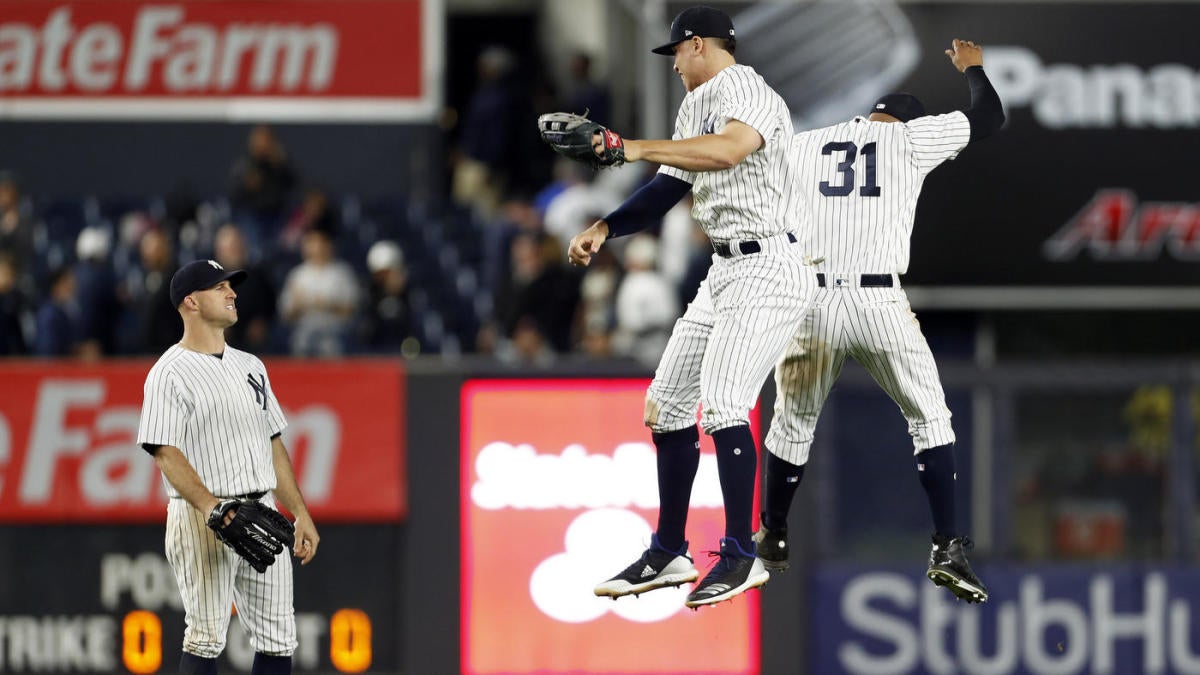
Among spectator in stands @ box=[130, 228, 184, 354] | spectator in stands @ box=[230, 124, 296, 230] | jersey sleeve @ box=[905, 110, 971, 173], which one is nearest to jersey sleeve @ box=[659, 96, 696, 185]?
jersey sleeve @ box=[905, 110, 971, 173]

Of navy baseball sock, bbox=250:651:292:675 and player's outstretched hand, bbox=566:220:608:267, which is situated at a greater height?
player's outstretched hand, bbox=566:220:608:267

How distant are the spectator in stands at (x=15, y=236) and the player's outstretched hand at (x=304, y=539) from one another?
22.2 feet

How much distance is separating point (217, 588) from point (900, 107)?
3635 mm

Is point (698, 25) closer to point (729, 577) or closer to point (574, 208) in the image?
point (729, 577)

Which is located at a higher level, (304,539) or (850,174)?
(850,174)

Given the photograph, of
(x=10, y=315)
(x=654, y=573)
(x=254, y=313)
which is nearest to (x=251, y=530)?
(x=654, y=573)

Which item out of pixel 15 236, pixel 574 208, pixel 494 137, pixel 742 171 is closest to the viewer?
pixel 742 171

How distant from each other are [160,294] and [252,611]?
4.77 m

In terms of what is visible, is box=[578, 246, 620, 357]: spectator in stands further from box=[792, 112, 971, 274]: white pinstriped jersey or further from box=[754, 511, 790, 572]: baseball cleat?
box=[792, 112, 971, 274]: white pinstriped jersey

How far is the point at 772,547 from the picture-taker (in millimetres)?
8203

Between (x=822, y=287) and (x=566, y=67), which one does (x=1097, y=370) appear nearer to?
(x=822, y=287)

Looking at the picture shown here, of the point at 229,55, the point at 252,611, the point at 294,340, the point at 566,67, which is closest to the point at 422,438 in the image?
the point at 294,340

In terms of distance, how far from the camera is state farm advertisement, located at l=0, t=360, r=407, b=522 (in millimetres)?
12859

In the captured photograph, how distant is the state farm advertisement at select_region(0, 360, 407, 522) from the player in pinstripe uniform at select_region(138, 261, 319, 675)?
384cm
